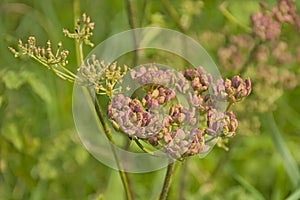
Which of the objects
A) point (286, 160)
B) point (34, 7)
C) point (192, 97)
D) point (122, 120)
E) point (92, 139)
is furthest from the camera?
point (34, 7)

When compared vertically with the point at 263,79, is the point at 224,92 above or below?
above

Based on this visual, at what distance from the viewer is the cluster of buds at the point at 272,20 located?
244 centimetres

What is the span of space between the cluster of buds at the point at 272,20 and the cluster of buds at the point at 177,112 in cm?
70

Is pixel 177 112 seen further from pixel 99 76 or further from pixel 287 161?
pixel 287 161

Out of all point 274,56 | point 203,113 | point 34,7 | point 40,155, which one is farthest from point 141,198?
point 34,7

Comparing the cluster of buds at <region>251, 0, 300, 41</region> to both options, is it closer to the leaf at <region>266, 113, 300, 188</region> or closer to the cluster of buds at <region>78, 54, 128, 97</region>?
the leaf at <region>266, 113, 300, 188</region>

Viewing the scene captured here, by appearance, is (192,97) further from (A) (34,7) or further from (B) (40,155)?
(A) (34,7)

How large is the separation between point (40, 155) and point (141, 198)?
45cm

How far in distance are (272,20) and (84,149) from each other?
882 millimetres

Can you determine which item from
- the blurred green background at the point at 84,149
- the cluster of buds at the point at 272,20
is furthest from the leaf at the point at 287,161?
the cluster of buds at the point at 272,20

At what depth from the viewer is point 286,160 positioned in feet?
8.49

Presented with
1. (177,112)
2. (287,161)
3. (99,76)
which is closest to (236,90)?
(177,112)

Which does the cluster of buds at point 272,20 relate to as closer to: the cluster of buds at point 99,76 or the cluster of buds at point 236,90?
the cluster of buds at point 236,90

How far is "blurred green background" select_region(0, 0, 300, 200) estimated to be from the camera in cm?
264
